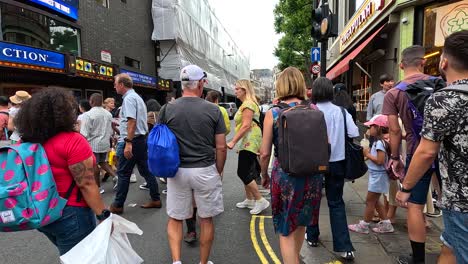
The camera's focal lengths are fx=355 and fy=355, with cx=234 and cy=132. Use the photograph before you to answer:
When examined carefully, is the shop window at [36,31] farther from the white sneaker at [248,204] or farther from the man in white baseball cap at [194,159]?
the man in white baseball cap at [194,159]

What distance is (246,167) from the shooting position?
5.14 meters

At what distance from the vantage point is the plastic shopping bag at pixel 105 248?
2062mm

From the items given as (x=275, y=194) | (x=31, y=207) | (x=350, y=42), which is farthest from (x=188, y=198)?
(x=350, y=42)

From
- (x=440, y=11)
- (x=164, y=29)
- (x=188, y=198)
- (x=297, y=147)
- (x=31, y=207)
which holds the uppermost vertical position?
(x=164, y=29)

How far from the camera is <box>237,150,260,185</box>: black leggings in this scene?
5133 millimetres

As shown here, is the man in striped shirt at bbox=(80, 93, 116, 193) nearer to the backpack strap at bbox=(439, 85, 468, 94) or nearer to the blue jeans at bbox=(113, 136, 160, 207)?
the blue jeans at bbox=(113, 136, 160, 207)

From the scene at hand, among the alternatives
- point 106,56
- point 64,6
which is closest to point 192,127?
point 64,6

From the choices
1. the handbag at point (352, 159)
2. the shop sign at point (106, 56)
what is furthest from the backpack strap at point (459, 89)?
the shop sign at point (106, 56)

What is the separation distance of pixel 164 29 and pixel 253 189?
1879 centimetres

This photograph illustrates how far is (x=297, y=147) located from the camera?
8.95 ft

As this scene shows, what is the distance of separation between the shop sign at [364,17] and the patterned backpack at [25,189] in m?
8.57

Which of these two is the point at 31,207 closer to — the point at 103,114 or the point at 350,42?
the point at 103,114

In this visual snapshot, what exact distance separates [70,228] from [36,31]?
40.8 feet

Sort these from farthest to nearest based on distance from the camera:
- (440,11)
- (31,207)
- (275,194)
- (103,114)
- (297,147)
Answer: (440,11), (103,114), (275,194), (297,147), (31,207)
